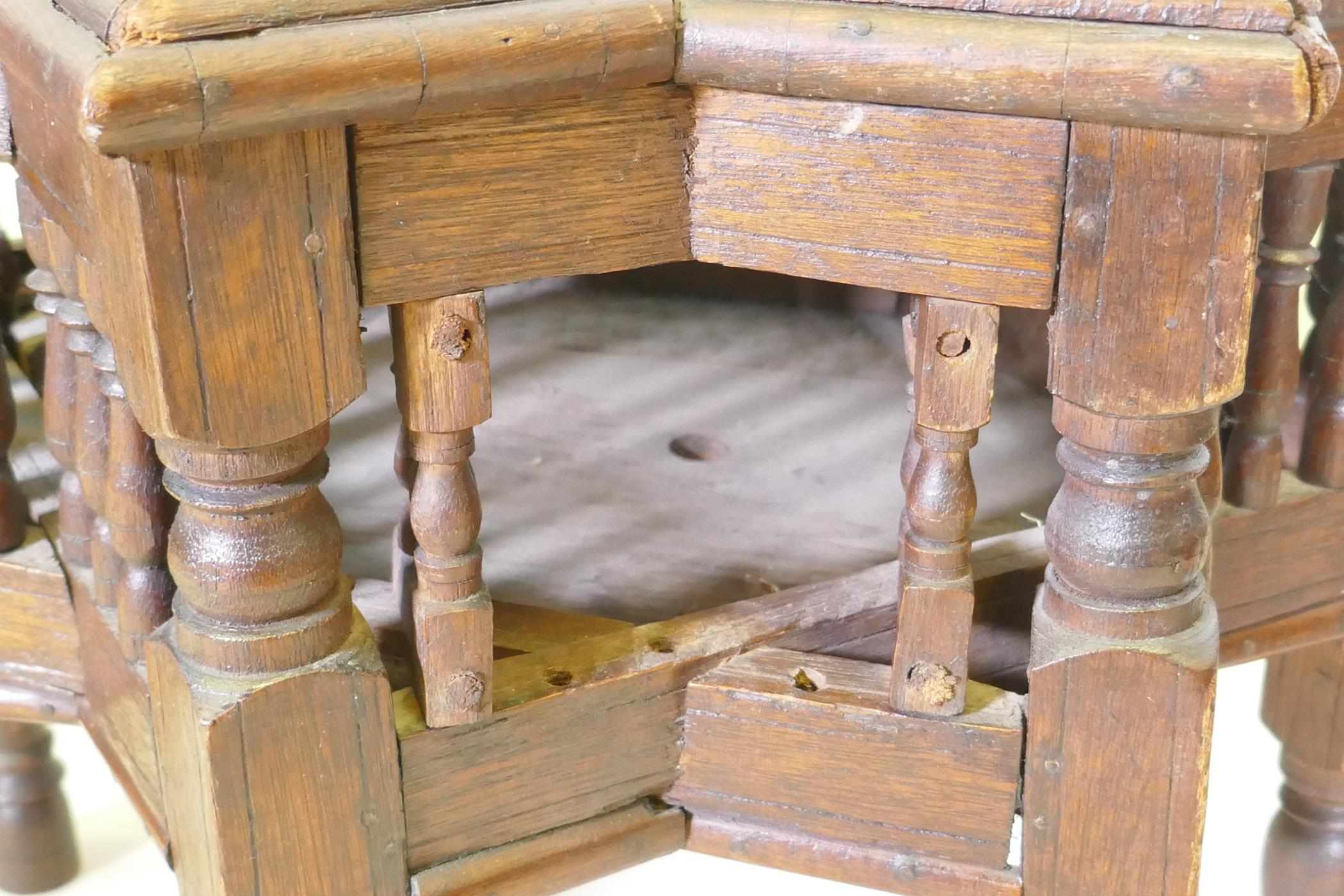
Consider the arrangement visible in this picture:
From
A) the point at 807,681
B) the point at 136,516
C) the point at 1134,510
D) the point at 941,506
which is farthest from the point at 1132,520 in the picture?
the point at 136,516

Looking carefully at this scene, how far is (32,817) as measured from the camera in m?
1.91

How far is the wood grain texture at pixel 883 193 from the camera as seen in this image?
97 cm

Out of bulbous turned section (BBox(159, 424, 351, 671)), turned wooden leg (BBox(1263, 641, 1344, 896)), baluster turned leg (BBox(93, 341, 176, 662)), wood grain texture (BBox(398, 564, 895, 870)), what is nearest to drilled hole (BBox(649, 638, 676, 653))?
wood grain texture (BBox(398, 564, 895, 870))

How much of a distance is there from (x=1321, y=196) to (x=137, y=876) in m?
1.65

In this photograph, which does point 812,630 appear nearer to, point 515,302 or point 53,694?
point 53,694

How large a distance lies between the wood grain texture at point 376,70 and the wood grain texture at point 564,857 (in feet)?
1.86

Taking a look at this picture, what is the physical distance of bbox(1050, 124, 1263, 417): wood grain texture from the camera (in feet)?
3.09

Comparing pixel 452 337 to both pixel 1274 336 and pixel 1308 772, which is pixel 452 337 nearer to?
pixel 1274 336

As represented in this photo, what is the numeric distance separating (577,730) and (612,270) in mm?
360

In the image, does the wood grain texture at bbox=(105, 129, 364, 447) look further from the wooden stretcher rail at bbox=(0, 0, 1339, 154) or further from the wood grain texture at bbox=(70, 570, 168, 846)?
the wood grain texture at bbox=(70, 570, 168, 846)

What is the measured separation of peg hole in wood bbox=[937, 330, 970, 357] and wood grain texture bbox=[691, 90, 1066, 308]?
28 mm

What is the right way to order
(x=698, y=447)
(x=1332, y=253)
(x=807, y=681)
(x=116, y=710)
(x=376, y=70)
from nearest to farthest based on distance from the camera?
1. (x=376, y=70)
2. (x=807, y=681)
3. (x=116, y=710)
4. (x=1332, y=253)
5. (x=698, y=447)

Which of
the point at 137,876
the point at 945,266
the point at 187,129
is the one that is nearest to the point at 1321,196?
the point at 945,266

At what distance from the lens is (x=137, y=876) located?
2.07 meters
